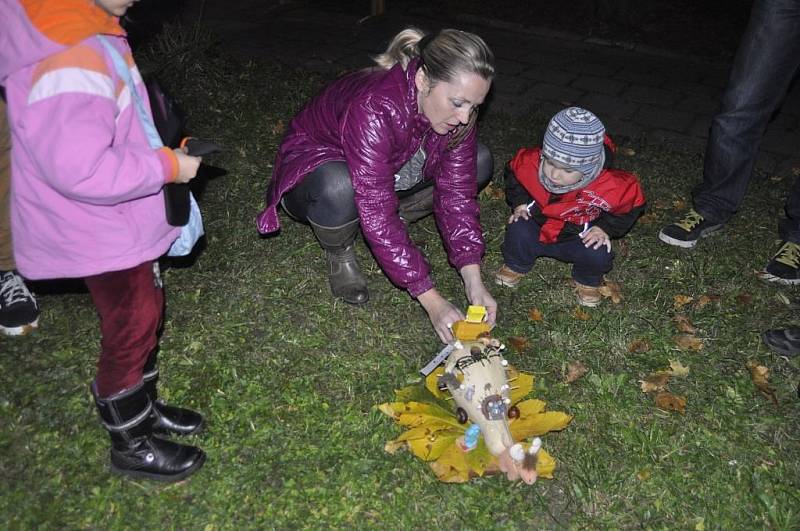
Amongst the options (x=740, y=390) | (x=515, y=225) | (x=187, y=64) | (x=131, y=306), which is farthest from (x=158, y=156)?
(x=187, y=64)

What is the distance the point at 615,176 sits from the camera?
3279mm

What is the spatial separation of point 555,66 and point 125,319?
5835 millimetres

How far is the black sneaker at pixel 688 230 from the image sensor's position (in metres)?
4.02

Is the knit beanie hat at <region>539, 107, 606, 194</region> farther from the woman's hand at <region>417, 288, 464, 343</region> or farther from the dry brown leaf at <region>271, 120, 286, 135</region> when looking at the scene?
the dry brown leaf at <region>271, 120, 286, 135</region>

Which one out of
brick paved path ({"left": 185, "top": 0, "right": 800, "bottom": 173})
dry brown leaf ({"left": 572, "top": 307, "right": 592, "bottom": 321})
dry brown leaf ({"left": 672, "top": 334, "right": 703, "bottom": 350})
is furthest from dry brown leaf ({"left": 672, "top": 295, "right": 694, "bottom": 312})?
brick paved path ({"left": 185, "top": 0, "right": 800, "bottom": 173})

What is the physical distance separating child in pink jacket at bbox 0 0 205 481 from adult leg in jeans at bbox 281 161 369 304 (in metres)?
1.03

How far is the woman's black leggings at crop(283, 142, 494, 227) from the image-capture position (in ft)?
10.2

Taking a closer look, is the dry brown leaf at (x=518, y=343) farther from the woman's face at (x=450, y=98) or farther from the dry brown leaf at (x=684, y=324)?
the woman's face at (x=450, y=98)

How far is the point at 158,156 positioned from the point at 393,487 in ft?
4.78

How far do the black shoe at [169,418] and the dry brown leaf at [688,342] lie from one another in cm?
226

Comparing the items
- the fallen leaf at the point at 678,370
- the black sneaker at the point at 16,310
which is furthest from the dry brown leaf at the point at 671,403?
the black sneaker at the point at 16,310

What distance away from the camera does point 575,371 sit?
10.1 ft

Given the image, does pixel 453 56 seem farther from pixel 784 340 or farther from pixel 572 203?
pixel 784 340

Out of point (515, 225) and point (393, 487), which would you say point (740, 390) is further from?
point (393, 487)
